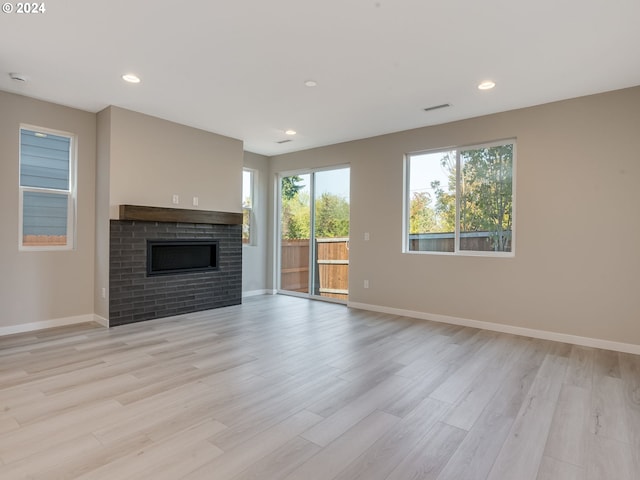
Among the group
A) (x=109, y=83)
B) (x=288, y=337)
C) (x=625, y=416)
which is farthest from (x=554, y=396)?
(x=109, y=83)

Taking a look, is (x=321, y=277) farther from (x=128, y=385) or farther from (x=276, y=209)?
(x=128, y=385)

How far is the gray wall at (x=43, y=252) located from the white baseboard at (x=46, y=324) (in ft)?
0.12

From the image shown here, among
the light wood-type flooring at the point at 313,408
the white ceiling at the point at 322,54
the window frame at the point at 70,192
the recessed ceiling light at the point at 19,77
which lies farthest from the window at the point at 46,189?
the light wood-type flooring at the point at 313,408

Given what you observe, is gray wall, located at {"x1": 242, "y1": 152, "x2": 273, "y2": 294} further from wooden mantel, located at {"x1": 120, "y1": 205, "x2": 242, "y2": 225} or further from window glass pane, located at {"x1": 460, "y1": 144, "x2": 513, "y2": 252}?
window glass pane, located at {"x1": 460, "y1": 144, "x2": 513, "y2": 252}

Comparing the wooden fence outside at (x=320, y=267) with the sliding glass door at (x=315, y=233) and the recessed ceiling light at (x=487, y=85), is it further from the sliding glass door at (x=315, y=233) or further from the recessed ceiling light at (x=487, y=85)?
the recessed ceiling light at (x=487, y=85)

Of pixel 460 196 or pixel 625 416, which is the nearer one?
pixel 625 416

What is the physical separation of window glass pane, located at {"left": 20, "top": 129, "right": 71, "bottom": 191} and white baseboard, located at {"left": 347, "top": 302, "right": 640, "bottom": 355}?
444cm

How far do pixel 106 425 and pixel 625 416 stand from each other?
3178 millimetres

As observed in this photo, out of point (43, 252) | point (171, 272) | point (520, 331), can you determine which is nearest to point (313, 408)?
point (520, 331)

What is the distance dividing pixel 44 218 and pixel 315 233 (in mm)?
3840

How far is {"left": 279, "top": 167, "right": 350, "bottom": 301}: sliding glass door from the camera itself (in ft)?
19.5

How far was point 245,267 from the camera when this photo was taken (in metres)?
6.37

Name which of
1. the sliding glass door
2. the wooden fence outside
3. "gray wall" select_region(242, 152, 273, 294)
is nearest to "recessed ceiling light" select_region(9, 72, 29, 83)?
"gray wall" select_region(242, 152, 273, 294)

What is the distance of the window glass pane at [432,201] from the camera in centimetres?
475
